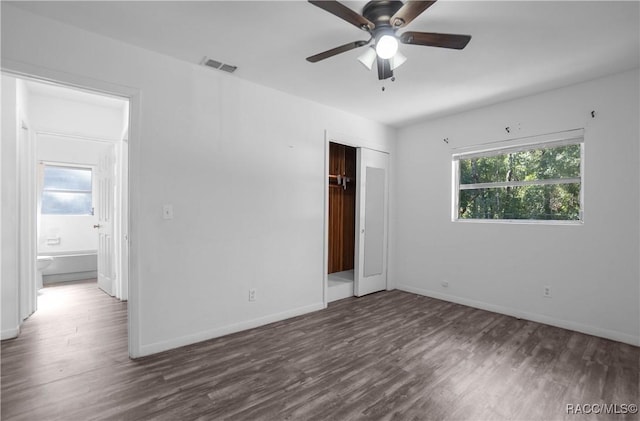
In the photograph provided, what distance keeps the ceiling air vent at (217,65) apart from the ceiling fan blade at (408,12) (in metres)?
1.68

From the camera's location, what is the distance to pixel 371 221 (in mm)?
4637

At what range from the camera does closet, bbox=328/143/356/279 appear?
4973mm

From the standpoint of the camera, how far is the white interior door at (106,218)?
4457 mm

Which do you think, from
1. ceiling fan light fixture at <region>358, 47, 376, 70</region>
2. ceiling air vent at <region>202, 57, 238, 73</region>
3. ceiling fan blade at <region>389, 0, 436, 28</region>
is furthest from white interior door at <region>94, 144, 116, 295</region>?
ceiling fan blade at <region>389, 0, 436, 28</region>

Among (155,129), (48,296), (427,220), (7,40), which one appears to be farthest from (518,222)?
(48,296)

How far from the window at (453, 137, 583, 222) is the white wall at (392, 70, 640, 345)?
162 millimetres

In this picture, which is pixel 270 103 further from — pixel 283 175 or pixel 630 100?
pixel 630 100

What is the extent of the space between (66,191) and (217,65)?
17.2ft

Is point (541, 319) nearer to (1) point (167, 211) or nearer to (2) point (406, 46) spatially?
(2) point (406, 46)

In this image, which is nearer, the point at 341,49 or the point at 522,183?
the point at 341,49

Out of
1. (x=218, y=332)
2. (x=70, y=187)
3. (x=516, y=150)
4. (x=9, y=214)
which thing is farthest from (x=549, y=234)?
(x=70, y=187)

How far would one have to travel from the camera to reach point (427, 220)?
4625 millimetres

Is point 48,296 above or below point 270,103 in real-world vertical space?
below

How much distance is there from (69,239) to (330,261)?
513cm
